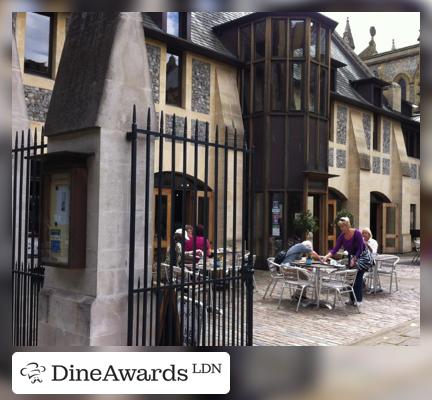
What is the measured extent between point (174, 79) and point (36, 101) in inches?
172

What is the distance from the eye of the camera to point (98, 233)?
12.1ft

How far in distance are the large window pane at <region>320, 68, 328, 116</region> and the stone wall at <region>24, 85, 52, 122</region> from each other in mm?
8683

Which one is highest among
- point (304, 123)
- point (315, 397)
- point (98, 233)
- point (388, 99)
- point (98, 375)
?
point (388, 99)

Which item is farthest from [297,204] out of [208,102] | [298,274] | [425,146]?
[425,146]

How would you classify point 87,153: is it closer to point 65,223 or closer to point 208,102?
point 65,223

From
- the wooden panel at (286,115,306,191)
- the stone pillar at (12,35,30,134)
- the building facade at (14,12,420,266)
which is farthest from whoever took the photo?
the wooden panel at (286,115,306,191)

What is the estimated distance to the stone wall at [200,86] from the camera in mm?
13586

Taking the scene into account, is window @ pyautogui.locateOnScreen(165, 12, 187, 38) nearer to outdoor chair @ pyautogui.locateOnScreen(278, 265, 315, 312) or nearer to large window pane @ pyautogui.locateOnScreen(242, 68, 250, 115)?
large window pane @ pyautogui.locateOnScreen(242, 68, 250, 115)

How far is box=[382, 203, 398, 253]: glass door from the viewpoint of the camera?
68.8 feet

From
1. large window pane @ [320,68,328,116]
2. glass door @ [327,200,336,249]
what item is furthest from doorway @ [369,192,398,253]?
large window pane @ [320,68,328,116]

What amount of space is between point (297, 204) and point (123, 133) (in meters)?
11.3

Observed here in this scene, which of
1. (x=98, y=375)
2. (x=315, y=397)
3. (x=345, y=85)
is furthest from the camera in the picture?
(x=345, y=85)

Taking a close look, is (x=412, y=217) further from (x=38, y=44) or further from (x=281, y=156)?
(x=38, y=44)

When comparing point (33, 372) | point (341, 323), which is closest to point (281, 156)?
point (341, 323)
